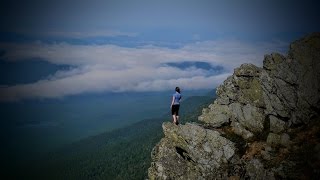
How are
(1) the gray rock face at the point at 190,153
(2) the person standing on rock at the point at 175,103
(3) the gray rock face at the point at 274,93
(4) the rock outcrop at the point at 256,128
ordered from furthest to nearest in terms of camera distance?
(2) the person standing on rock at the point at 175,103, (3) the gray rock face at the point at 274,93, (1) the gray rock face at the point at 190,153, (4) the rock outcrop at the point at 256,128

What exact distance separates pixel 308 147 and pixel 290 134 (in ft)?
11.8

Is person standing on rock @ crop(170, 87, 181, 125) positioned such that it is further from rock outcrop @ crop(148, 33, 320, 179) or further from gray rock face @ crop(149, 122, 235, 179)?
gray rock face @ crop(149, 122, 235, 179)

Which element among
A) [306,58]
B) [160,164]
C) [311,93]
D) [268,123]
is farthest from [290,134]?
[160,164]

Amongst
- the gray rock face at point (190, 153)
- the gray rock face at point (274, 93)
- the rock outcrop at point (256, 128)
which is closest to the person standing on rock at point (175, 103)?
the rock outcrop at point (256, 128)

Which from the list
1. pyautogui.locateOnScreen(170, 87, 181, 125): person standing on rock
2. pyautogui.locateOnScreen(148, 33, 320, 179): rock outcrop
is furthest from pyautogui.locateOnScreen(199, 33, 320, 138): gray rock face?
pyautogui.locateOnScreen(170, 87, 181, 125): person standing on rock

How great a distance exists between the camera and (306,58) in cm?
4166

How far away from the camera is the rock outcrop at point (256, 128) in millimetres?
34938

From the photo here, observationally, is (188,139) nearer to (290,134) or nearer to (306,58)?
(290,134)

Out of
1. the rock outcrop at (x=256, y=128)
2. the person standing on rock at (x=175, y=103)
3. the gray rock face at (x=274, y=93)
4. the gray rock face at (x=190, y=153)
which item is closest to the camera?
the rock outcrop at (x=256, y=128)

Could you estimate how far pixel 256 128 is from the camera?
39750 millimetres

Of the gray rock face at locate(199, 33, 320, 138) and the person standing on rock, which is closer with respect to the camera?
the gray rock face at locate(199, 33, 320, 138)

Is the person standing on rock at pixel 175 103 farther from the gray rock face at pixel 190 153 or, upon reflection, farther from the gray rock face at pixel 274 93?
the gray rock face at pixel 274 93

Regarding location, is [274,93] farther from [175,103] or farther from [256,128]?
[175,103]

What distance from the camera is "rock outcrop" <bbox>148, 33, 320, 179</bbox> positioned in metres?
34.9
